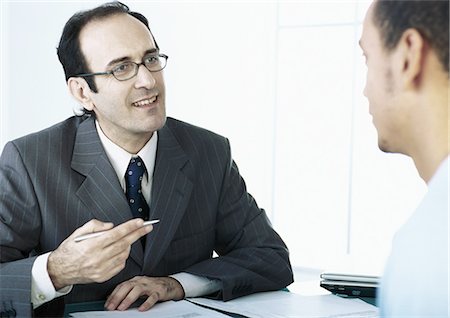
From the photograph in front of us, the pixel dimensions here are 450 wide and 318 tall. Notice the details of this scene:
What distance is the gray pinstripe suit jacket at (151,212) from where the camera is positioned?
2180mm

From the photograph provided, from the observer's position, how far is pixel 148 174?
2.38m

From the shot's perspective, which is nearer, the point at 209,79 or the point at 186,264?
the point at 186,264

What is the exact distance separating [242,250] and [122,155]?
1.63 ft

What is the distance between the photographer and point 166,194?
2.34 m

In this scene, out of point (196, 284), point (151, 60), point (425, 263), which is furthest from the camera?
point (151, 60)

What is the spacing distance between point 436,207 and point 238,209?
146cm

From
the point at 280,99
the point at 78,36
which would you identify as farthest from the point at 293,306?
the point at 280,99

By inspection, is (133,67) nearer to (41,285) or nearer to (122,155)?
(122,155)

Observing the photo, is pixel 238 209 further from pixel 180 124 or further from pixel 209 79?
pixel 209 79

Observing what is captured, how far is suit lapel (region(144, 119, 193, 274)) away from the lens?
2.25 meters

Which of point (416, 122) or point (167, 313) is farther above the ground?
point (416, 122)

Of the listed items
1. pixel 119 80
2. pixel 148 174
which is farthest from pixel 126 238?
pixel 119 80

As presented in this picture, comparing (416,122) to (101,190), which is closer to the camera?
(416,122)

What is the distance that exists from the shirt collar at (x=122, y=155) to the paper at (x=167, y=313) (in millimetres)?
535
